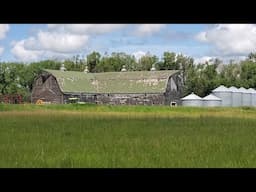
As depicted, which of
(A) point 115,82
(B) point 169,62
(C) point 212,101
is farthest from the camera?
(B) point 169,62

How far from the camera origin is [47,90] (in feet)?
189

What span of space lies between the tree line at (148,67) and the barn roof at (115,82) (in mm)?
6687

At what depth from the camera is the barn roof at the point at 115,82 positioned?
57.2 m

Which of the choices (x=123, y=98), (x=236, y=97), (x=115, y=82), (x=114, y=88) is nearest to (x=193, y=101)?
(x=236, y=97)

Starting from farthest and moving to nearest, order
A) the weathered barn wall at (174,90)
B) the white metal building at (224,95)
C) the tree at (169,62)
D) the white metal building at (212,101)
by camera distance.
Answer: the tree at (169,62), the weathered barn wall at (174,90), the white metal building at (224,95), the white metal building at (212,101)

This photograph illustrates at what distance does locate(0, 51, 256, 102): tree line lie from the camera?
64.2m

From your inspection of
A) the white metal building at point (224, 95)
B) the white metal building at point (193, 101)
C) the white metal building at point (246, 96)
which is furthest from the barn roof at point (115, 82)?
the white metal building at point (246, 96)

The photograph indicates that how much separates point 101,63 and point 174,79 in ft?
54.4

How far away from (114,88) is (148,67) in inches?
658

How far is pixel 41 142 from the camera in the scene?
476 inches

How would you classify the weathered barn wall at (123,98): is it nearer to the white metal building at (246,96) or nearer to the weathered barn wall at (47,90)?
the weathered barn wall at (47,90)

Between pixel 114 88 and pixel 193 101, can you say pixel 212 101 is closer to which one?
pixel 193 101
